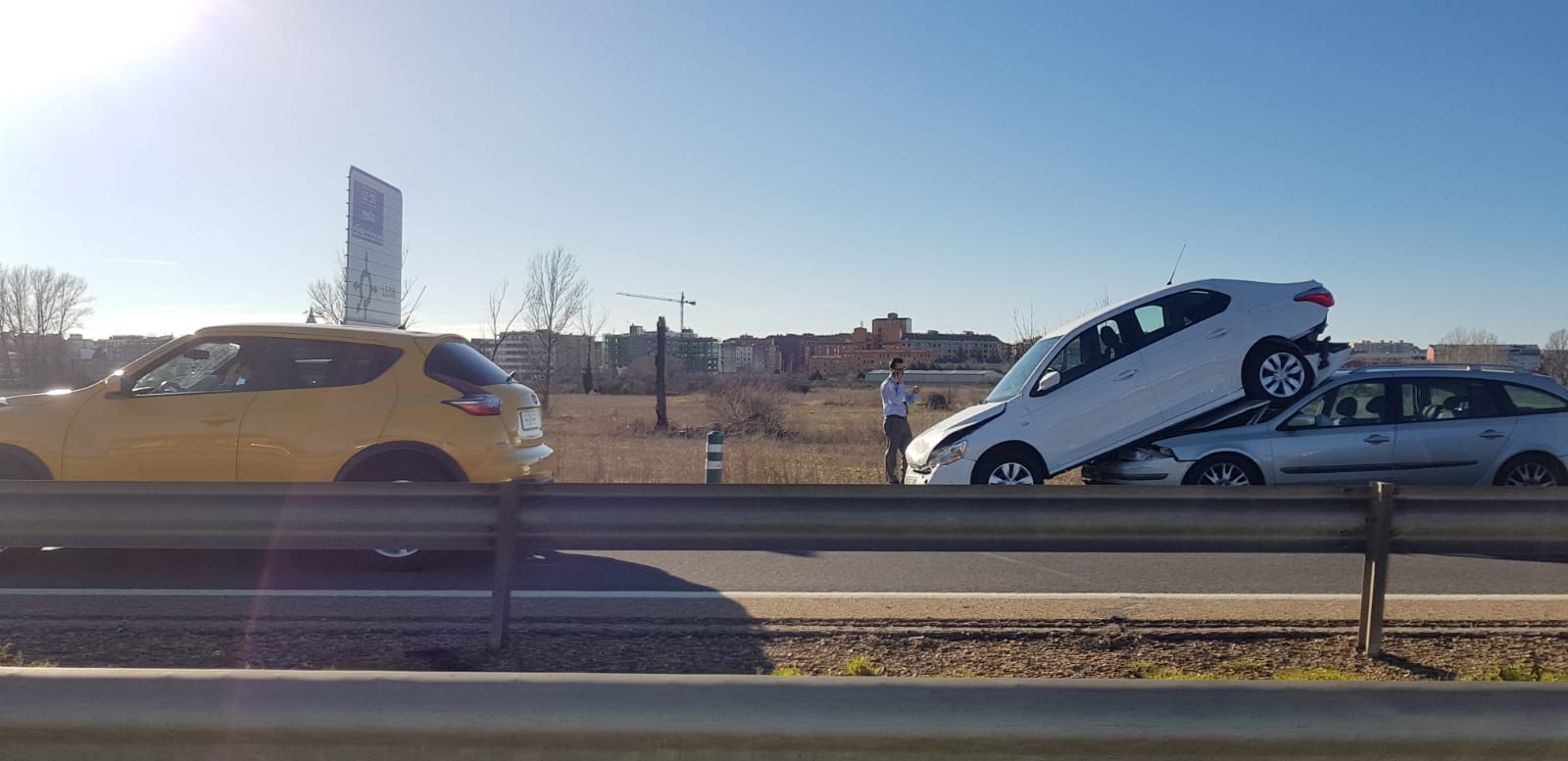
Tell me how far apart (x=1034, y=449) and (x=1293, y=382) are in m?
2.58

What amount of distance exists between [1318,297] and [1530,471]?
2.39m

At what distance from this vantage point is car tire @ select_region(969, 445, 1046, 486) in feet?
→ 33.2

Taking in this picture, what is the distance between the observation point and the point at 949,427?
34.4 ft

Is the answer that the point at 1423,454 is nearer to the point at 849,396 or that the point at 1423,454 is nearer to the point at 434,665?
the point at 434,665

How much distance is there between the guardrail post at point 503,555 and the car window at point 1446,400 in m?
8.64

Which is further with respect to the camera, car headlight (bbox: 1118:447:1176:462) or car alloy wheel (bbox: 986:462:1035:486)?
car alloy wheel (bbox: 986:462:1035:486)

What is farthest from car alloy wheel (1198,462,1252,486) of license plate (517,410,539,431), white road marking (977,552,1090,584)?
license plate (517,410,539,431)

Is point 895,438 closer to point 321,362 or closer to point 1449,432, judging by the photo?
point 1449,432

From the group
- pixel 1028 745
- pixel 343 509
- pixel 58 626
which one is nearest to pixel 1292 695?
pixel 1028 745

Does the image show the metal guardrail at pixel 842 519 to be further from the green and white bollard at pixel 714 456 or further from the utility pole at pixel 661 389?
the utility pole at pixel 661 389

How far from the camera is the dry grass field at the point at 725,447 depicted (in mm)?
14094

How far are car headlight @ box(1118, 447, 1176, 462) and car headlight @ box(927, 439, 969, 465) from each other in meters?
1.61

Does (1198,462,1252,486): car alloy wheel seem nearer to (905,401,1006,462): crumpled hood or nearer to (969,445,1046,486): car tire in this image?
(969,445,1046,486): car tire

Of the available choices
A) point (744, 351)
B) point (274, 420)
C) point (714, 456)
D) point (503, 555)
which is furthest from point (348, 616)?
point (744, 351)
